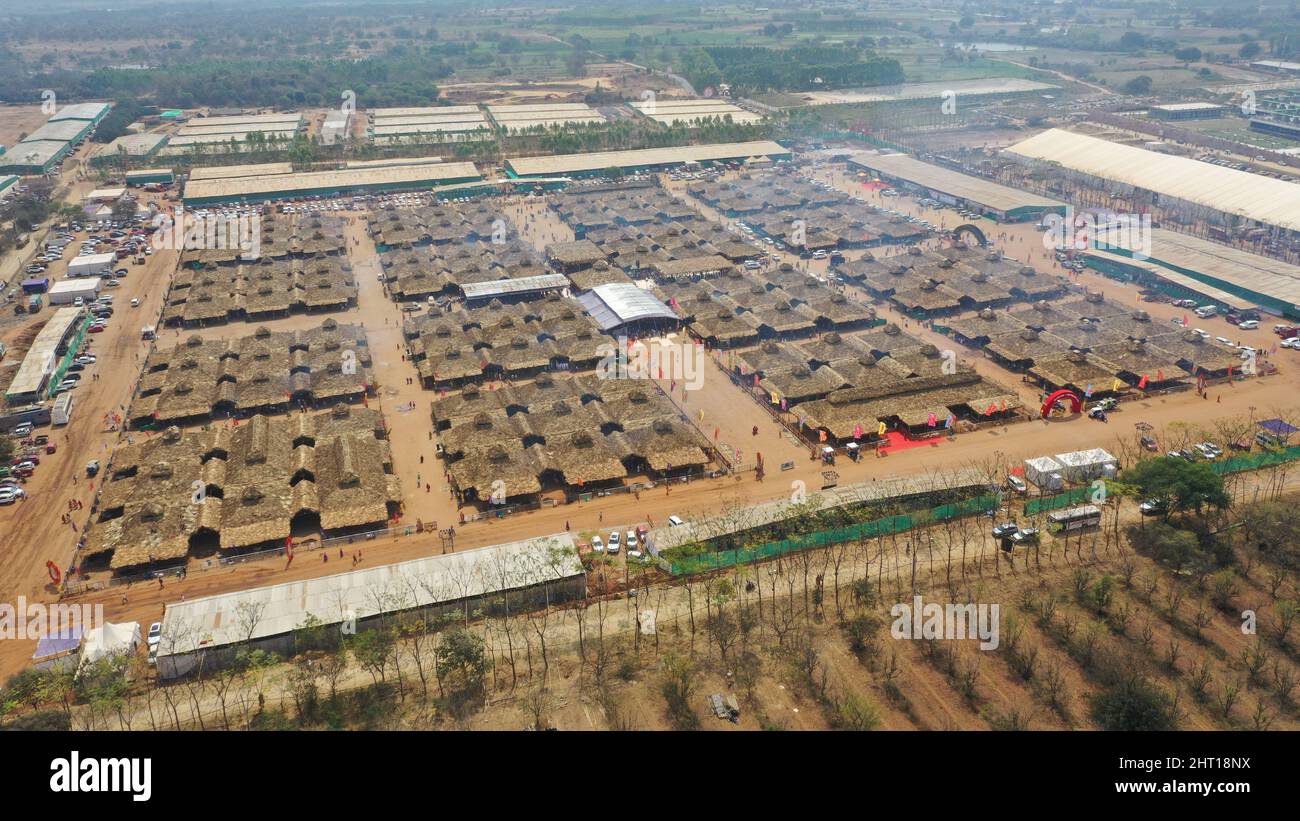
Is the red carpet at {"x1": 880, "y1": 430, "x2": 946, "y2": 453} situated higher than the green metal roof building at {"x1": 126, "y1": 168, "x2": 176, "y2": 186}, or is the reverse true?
the green metal roof building at {"x1": 126, "y1": 168, "x2": 176, "y2": 186}

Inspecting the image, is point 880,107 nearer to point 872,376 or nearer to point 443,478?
point 872,376

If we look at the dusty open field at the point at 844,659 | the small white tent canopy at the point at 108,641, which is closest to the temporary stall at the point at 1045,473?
the dusty open field at the point at 844,659

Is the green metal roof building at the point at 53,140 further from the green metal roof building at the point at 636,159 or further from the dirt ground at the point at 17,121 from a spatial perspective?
the green metal roof building at the point at 636,159

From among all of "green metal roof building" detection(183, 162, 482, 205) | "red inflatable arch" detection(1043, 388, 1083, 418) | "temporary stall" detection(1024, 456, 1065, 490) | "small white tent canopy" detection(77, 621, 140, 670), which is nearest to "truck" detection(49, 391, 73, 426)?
"small white tent canopy" detection(77, 621, 140, 670)

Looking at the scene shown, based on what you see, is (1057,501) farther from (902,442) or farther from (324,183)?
(324,183)

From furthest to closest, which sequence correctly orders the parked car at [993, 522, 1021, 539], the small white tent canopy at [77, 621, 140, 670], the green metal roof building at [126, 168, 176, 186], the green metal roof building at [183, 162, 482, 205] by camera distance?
the green metal roof building at [126, 168, 176, 186] < the green metal roof building at [183, 162, 482, 205] < the parked car at [993, 522, 1021, 539] < the small white tent canopy at [77, 621, 140, 670]

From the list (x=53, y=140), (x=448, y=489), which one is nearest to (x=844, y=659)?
(x=448, y=489)

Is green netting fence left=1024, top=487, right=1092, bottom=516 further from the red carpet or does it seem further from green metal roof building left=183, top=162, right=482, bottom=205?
green metal roof building left=183, top=162, right=482, bottom=205
